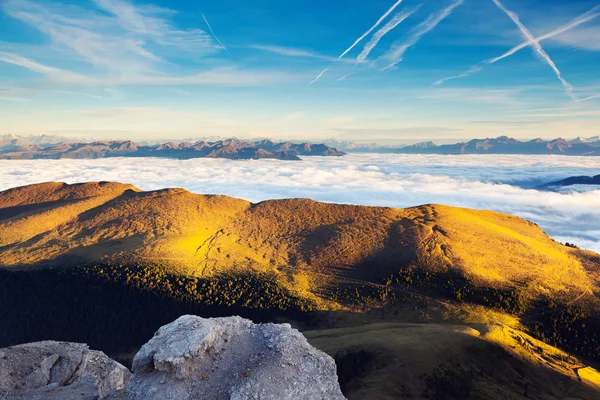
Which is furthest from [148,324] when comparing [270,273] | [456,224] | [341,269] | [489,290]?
[456,224]

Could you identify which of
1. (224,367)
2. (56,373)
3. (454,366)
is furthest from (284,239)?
(224,367)

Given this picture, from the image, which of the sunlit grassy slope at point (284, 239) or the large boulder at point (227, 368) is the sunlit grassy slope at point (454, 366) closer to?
the large boulder at point (227, 368)

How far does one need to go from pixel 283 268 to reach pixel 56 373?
94427 millimetres

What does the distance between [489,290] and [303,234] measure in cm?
7818

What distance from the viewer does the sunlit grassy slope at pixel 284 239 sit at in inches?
4847

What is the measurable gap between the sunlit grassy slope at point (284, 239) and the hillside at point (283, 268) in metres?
0.71

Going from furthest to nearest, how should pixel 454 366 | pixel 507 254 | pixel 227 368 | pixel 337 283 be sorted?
pixel 507 254
pixel 337 283
pixel 454 366
pixel 227 368

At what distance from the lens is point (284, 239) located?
506ft

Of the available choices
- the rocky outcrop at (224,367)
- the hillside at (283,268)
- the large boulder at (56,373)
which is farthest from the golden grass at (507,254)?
the large boulder at (56,373)

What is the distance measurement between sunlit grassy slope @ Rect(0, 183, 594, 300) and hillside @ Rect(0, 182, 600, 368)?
28.0 inches

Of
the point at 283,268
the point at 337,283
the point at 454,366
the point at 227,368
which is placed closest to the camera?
the point at 227,368

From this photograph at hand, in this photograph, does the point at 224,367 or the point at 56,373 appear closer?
the point at 224,367

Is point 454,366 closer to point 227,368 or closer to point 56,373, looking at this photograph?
point 227,368

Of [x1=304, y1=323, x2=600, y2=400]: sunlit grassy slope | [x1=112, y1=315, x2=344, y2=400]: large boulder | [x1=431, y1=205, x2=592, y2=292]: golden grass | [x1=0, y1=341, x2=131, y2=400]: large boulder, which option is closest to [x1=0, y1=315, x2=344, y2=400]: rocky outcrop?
[x1=112, y1=315, x2=344, y2=400]: large boulder
